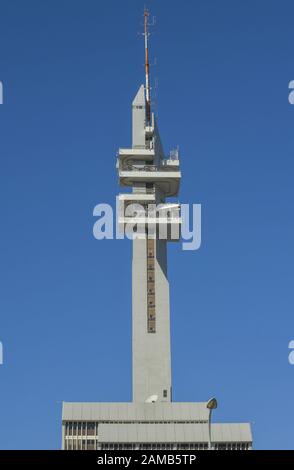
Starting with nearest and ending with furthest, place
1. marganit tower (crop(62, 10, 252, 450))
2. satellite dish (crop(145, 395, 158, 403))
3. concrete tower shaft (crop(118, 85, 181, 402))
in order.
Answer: marganit tower (crop(62, 10, 252, 450))
satellite dish (crop(145, 395, 158, 403))
concrete tower shaft (crop(118, 85, 181, 402))

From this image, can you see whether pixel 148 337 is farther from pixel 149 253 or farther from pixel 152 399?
pixel 149 253

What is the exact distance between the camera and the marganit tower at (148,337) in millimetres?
160125

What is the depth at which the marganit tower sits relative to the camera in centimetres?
16012

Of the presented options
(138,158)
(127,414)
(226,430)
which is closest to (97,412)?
(127,414)

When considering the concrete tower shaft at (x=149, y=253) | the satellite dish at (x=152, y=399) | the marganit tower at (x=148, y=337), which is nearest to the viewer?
the marganit tower at (x=148, y=337)

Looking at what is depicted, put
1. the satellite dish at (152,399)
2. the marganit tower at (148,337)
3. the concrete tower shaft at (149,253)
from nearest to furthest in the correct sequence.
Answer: the marganit tower at (148,337) → the satellite dish at (152,399) → the concrete tower shaft at (149,253)

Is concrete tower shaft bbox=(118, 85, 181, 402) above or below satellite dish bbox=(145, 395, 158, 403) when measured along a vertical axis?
above

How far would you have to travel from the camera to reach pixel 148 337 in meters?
173

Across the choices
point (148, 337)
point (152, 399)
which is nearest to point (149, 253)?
point (148, 337)
